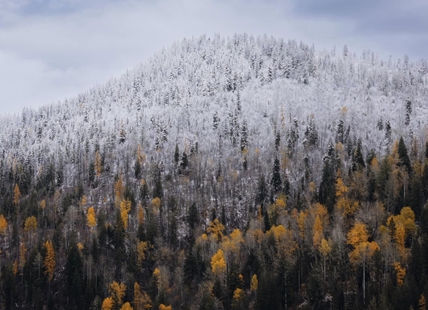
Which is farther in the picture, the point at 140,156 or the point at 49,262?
the point at 140,156

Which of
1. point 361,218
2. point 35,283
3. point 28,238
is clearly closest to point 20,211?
point 28,238

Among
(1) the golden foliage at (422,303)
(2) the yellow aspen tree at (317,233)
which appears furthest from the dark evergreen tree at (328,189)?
(1) the golden foliage at (422,303)

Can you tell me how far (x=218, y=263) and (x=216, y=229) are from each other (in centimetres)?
2988

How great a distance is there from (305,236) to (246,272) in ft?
55.4

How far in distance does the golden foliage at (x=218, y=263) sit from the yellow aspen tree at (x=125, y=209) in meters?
38.5

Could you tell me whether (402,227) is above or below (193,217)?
above

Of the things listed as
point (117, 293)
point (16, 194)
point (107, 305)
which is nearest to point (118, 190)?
point (16, 194)

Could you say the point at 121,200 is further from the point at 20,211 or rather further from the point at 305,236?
the point at 305,236

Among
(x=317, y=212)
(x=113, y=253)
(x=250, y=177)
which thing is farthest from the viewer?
(x=250, y=177)

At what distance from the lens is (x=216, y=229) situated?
413 ft

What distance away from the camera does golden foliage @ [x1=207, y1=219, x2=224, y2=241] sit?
124 metres

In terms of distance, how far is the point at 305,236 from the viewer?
3684 inches

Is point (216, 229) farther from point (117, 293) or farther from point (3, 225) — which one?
point (3, 225)

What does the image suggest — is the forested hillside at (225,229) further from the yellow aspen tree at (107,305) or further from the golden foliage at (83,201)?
the golden foliage at (83,201)
